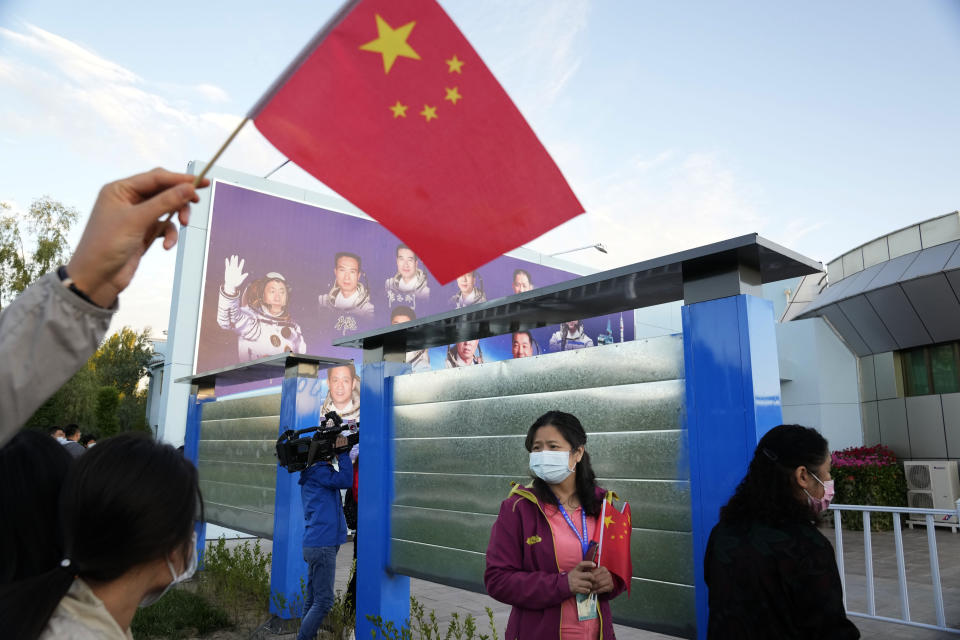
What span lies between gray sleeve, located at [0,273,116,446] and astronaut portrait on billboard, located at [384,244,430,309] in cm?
1694

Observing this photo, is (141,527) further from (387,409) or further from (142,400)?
(142,400)

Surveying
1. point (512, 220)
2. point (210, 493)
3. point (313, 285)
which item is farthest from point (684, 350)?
point (313, 285)

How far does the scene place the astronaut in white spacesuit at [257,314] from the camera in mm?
14320

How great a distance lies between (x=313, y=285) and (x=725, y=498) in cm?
1422

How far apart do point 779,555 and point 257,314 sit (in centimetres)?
1403

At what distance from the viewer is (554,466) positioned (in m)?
3.00

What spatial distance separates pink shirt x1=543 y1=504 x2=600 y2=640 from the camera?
8.99 ft

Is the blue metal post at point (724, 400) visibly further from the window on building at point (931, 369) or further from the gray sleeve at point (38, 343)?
the window on building at point (931, 369)

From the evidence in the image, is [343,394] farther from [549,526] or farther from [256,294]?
[549,526]

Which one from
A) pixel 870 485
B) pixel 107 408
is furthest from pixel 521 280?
pixel 107 408

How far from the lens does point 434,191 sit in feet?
7.12

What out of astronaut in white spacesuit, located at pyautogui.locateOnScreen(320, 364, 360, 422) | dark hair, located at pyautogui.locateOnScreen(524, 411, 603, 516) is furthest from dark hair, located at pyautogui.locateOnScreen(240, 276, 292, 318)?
dark hair, located at pyautogui.locateOnScreen(524, 411, 603, 516)

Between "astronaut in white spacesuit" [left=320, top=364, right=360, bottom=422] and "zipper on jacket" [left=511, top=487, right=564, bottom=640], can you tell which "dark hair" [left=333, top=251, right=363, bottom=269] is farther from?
"zipper on jacket" [left=511, top=487, right=564, bottom=640]

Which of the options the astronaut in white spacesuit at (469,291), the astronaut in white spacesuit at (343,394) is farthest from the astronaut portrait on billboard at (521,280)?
the astronaut in white spacesuit at (343,394)
